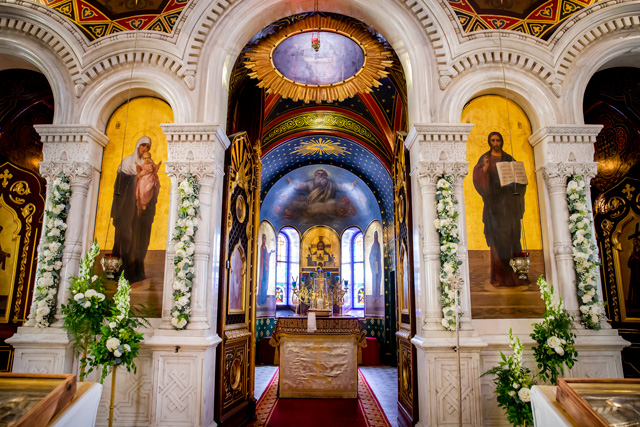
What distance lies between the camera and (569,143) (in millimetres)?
6070

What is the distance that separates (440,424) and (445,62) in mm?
4807

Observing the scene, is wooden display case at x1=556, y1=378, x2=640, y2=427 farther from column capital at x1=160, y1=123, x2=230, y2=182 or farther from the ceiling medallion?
the ceiling medallion

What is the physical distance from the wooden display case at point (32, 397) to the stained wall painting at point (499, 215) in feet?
15.8

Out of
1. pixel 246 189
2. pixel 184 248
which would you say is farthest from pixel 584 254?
pixel 246 189

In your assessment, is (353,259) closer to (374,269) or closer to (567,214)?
(374,269)

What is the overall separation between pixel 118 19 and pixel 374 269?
11403 mm

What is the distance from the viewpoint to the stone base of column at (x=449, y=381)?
526 centimetres

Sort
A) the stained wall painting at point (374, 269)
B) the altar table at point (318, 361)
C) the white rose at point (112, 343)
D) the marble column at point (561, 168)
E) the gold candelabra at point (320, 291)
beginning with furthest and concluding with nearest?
the gold candelabra at point (320, 291) < the stained wall painting at point (374, 269) < the altar table at point (318, 361) < the marble column at point (561, 168) < the white rose at point (112, 343)

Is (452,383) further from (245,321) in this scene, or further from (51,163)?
(51,163)

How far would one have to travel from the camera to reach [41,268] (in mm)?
5703

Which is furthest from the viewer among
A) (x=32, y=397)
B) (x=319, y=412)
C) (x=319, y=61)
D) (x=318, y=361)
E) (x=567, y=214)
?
(x=319, y=61)

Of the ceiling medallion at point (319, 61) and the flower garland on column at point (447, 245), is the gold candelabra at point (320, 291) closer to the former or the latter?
the ceiling medallion at point (319, 61)

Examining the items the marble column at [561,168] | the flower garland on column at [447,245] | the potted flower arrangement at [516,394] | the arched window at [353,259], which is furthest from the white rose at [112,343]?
the arched window at [353,259]

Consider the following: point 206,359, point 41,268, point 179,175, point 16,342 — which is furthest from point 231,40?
point 16,342
